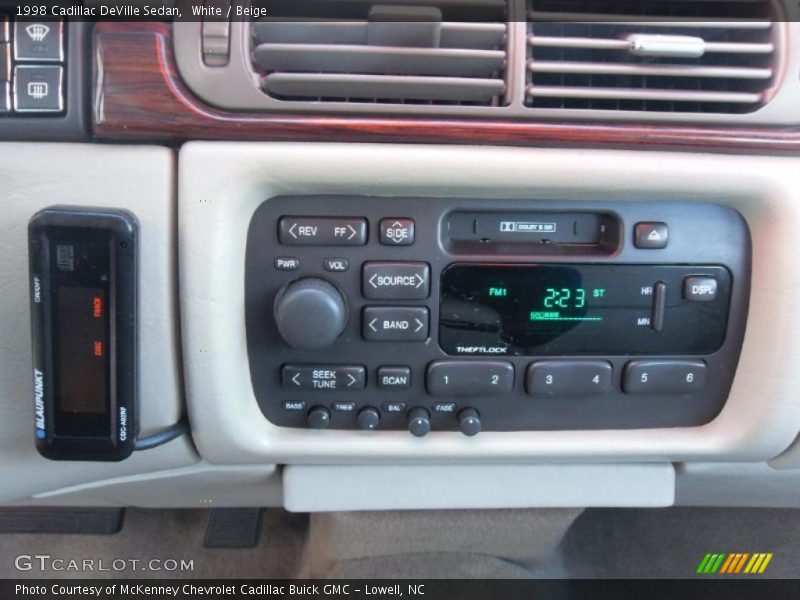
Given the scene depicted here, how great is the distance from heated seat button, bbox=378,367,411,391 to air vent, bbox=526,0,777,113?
1.02ft

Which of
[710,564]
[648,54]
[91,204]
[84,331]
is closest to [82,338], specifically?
[84,331]

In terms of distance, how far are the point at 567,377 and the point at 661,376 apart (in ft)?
0.36

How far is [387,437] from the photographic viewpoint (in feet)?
2.64

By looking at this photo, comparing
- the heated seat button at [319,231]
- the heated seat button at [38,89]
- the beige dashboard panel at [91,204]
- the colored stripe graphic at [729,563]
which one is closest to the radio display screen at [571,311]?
the heated seat button at [319,231]

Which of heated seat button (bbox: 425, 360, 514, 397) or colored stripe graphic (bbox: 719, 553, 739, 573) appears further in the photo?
colored stripe graphic (bbox: 719, 553, 739, 573)

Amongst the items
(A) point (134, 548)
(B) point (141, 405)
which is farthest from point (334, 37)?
(A) point (134, 548)

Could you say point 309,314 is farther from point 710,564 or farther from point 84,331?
point 710,564

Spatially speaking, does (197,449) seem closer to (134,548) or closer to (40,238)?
(40,238)

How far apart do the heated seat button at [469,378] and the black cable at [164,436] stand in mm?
278

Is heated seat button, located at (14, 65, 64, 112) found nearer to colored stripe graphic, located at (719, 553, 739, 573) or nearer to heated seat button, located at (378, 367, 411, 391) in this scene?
heated seat button, located at (378, 367, 411, 391)

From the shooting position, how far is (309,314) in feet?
Answer: 2.30

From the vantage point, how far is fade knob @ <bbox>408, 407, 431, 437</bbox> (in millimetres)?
768

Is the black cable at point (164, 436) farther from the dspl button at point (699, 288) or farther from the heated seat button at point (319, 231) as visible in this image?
the dspl button at point (699, 288)

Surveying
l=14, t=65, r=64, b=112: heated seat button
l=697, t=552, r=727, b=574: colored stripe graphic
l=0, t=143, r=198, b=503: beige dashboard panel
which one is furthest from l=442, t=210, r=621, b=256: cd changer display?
l=697, t=552, r=727, b=574: colored stripe graphic
